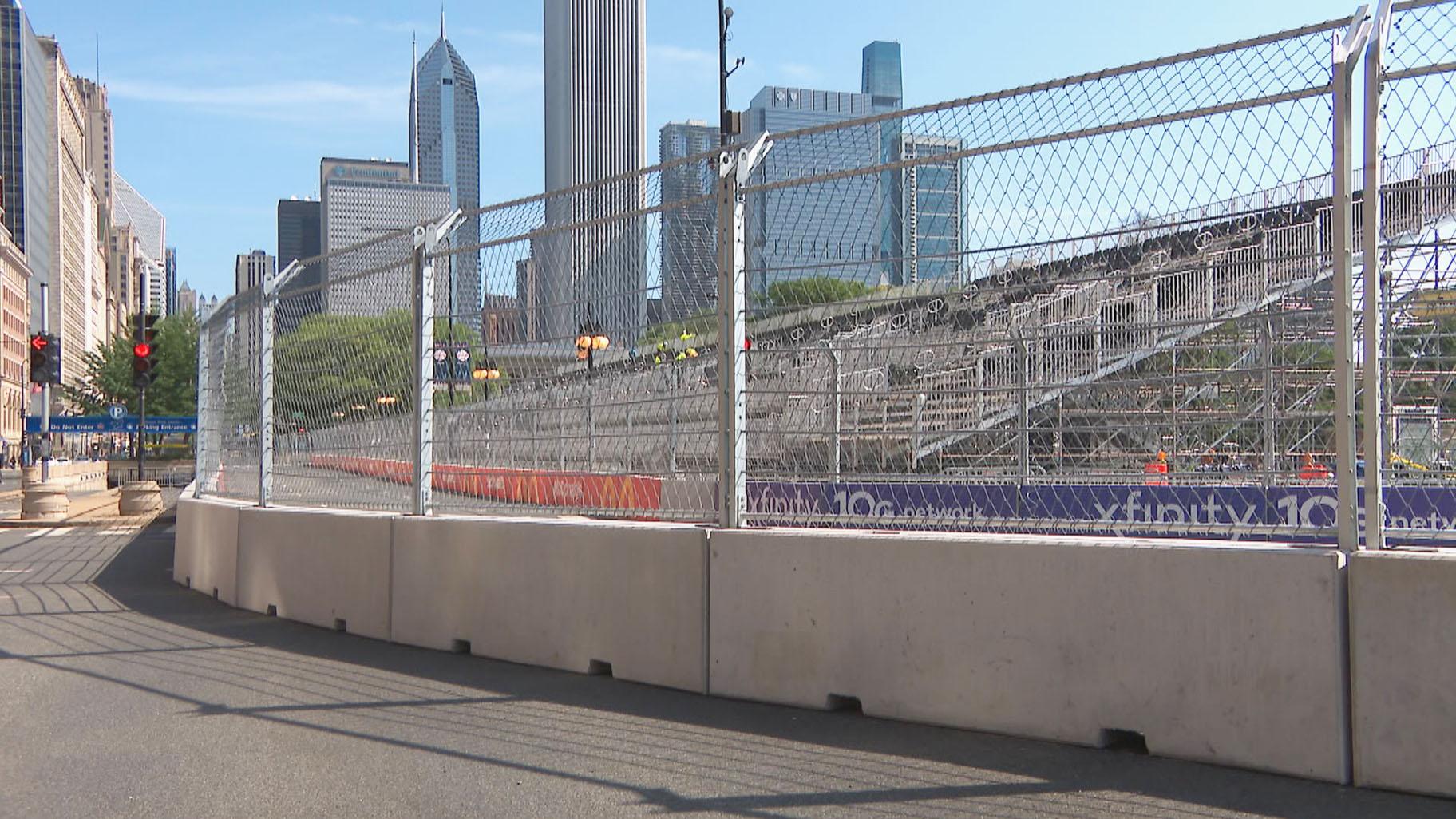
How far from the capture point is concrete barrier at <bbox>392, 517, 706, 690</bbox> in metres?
7.32

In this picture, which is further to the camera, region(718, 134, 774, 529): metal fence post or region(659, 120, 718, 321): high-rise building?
region(659, 120, 718, 321): high-rise building

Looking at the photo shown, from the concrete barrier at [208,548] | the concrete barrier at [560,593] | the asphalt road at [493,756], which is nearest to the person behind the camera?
the asphalt road at [493,756]

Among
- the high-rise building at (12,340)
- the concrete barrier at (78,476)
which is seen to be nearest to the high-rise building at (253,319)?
the concrete barrier at (78,476)

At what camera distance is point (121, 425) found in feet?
138

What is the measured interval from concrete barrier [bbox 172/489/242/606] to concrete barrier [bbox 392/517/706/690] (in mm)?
3249

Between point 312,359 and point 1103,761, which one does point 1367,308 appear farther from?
point 312,359

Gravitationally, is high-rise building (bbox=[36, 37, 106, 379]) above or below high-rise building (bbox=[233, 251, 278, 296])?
above

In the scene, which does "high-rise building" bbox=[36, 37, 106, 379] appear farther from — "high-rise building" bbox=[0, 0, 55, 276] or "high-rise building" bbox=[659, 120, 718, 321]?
"high-rise building" bbox=[659, 120, 718, 321]

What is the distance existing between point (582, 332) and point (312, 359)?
3741 millimetres

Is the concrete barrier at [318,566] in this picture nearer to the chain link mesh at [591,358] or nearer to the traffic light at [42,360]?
the chain link mesh at [591,358]

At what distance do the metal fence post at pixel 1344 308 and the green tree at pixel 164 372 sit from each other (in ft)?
206

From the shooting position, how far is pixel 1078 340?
6.39m

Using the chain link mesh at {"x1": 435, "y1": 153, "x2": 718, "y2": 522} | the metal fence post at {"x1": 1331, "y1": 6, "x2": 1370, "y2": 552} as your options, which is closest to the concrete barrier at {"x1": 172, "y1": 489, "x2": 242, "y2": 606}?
the chain link mesh at {"x1": 435, "y1": 153, "x2": 718, "y2": 522}

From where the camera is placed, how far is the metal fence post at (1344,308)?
5184mm
